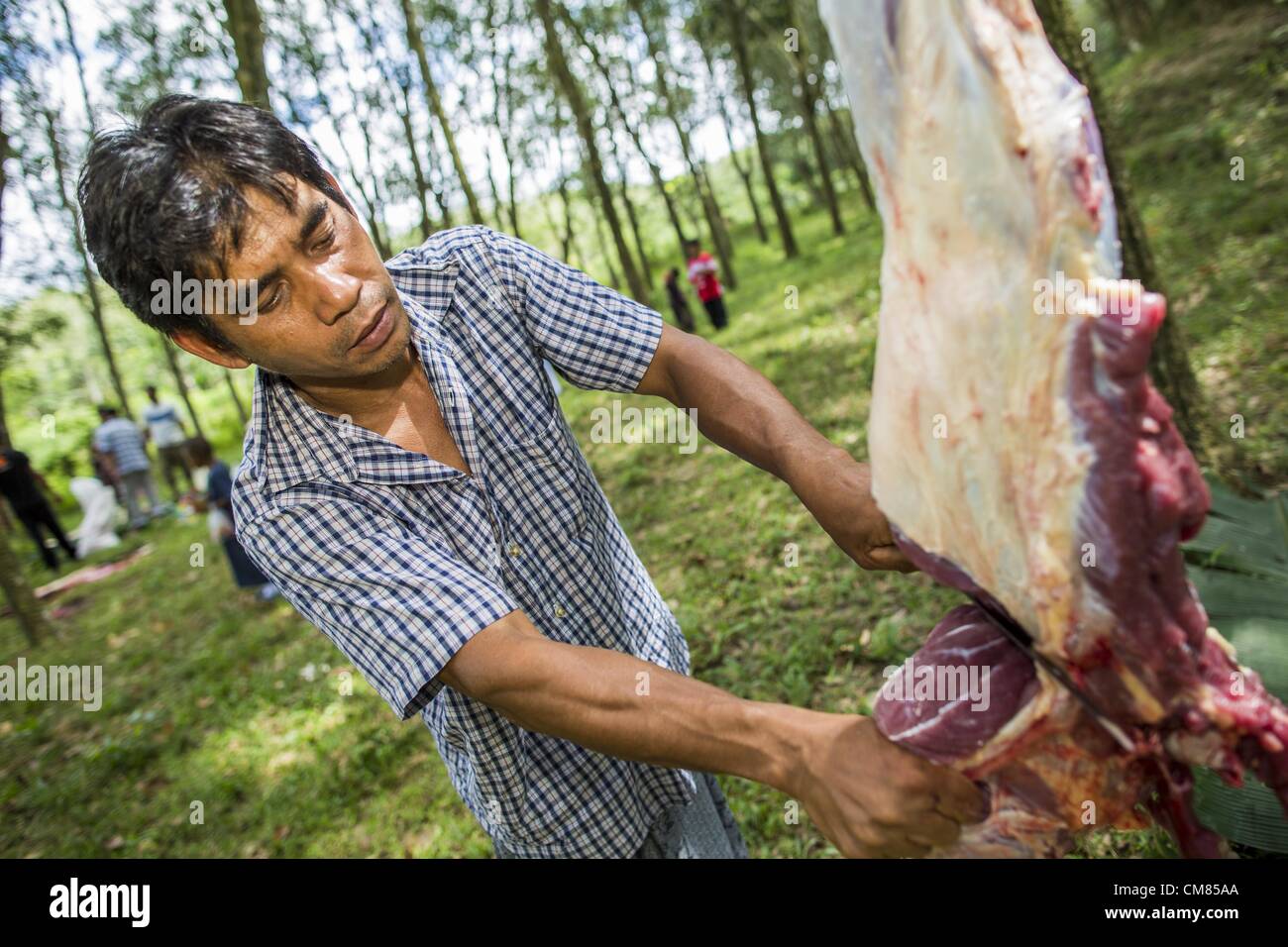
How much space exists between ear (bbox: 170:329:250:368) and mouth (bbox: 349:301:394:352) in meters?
0.25

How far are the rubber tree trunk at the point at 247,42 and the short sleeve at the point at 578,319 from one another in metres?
5.61

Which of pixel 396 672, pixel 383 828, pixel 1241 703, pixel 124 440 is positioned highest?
pixel 124 440

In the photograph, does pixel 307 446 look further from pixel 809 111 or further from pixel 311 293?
pixel 809 111

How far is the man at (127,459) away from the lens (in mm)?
13422

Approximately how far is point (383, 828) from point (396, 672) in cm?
312

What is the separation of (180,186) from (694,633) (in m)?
3.55

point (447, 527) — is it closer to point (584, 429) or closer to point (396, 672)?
point (396, 672)

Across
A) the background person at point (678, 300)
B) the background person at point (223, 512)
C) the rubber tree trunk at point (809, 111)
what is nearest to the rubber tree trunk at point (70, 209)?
the background person at point (223, 512)

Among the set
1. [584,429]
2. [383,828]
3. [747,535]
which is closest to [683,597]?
[747,535]

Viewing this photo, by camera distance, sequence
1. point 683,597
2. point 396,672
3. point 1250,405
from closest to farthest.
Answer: point 396,672 < point 1250,405 < point 683,597

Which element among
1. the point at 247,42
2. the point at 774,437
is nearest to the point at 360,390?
the point at 774,437

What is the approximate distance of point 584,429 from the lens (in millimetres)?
10586

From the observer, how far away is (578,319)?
5.61 ft

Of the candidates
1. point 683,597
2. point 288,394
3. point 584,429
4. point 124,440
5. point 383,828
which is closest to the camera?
point 288,394
